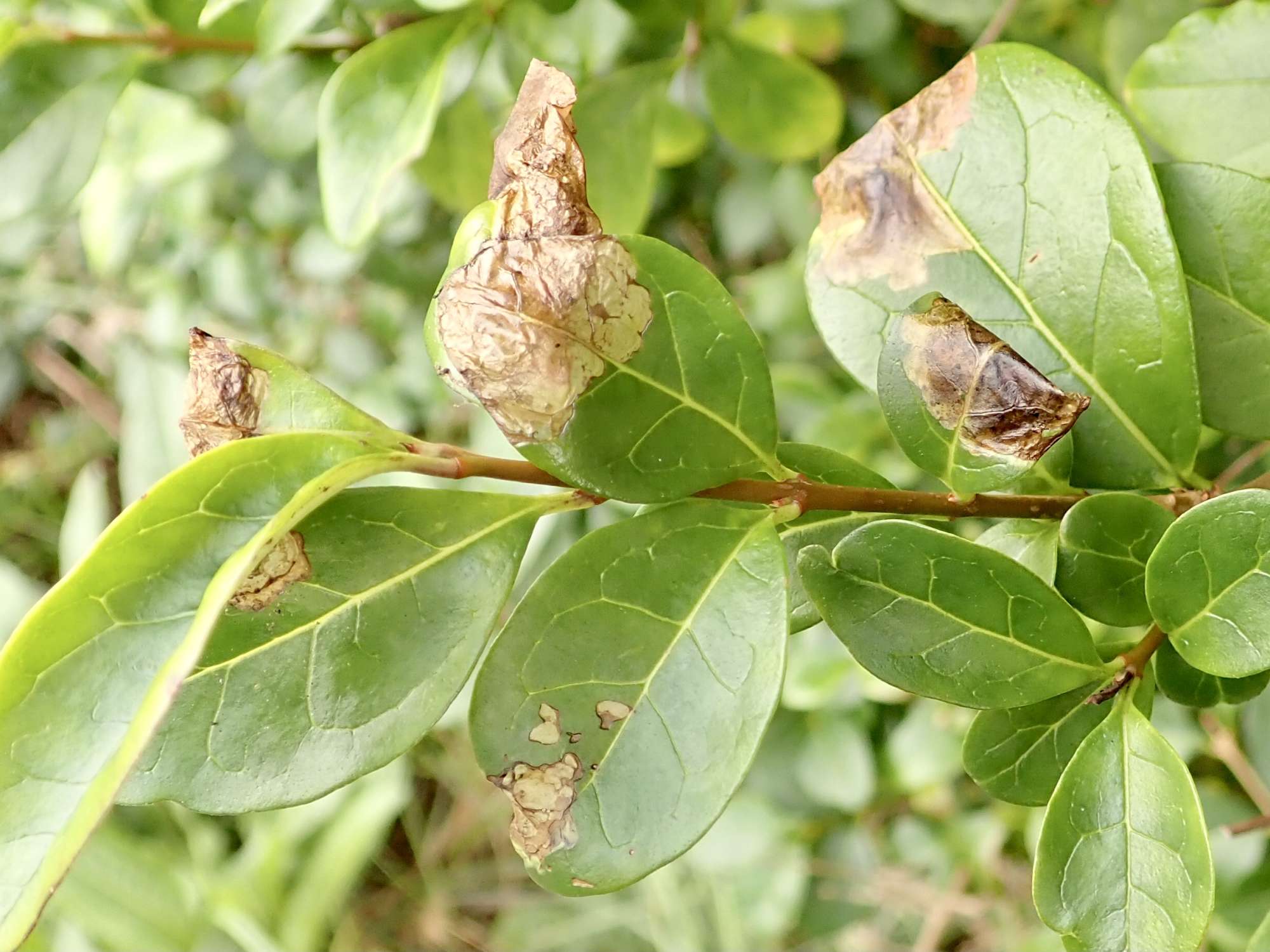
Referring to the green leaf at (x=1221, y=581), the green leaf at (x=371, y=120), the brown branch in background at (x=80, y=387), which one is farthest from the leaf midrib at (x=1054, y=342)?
the brown branch in background at (x=80, y=387)

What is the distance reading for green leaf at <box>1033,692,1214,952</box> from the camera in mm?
508

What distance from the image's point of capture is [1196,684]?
60 centimetres

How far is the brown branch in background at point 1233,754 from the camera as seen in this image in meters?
1.08

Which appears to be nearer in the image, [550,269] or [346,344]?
[550,269]

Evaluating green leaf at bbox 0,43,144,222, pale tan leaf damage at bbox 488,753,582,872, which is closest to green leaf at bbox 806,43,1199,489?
pale tan leaf damage at bbox 488,753,582,872

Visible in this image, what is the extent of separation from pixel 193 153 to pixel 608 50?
70 centimetres

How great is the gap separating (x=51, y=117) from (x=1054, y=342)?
94cm

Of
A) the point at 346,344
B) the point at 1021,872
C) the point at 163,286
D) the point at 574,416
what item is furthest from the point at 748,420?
the point at 163,286

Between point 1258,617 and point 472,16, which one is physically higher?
Result: point 472,16

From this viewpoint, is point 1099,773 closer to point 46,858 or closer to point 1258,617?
point 1258,617

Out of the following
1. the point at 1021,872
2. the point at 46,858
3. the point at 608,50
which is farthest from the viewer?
the point at 1021,872

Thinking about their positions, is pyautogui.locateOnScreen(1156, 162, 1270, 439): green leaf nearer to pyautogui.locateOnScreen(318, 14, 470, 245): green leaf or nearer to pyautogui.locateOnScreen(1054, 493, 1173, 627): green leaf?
pyautogui.locateOnScreen(1054, 493, 1173, 627): green leaf

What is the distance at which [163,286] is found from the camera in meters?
1.96

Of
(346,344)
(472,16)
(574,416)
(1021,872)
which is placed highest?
(472,16)
